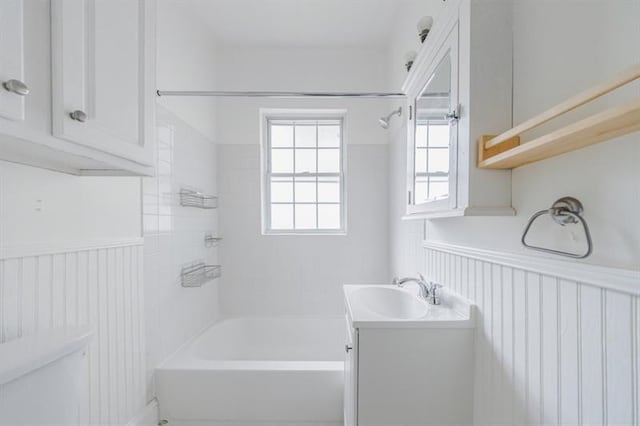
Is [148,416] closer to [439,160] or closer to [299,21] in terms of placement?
[439,160]

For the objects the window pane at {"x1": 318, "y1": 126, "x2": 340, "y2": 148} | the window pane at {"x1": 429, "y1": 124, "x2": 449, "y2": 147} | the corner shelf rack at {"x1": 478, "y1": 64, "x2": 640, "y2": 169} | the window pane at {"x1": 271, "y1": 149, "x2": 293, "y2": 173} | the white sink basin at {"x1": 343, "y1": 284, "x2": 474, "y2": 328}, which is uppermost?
the window pane at {"x1": 318, "y1": 126, "x2": 340, "y2": 148}

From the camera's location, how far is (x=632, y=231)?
1.83 feet

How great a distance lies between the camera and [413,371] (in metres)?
1.11

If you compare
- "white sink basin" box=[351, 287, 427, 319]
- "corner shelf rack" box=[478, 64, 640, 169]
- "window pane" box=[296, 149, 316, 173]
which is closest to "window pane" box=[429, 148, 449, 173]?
"corner shelf rack" box=[478, 64, 640, 169]

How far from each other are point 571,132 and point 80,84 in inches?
47.1

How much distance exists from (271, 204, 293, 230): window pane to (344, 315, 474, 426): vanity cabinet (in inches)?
74.6

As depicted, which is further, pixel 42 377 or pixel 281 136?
pixel 281 136

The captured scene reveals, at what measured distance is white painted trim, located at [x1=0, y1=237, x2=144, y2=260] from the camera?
96 cm

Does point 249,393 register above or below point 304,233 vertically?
below

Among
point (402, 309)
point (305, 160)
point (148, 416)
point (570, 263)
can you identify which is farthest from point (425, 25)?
point (148, 416)

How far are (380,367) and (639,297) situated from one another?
2.64 ft

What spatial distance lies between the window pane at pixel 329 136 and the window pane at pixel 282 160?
13.0 inches

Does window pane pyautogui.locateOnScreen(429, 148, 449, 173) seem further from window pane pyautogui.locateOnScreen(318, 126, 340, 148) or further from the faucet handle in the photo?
window pane pyautogui.locateOnScreen(318, 126, 340, 148)

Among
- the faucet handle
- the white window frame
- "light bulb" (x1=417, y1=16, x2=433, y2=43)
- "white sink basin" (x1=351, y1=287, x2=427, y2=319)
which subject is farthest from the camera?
the white window frame
